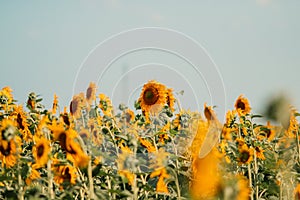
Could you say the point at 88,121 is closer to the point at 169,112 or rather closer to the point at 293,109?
the point at 169,112

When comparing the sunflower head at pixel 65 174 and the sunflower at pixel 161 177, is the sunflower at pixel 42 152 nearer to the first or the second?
the sunflower head at pixel 65 174

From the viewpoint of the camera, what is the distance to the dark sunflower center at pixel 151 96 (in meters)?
4.90

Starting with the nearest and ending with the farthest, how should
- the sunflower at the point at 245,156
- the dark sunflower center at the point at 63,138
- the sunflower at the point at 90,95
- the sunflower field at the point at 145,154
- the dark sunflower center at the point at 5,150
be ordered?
1. the sunflower field at the point at 145,154
2. the dark sunflower center at the point at 63,138
3. the dark sunflower center at the point at 5,150
4. the sunflower at the point at 245,156
5. the sunflower at the point at 90,95

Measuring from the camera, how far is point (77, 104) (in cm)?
486

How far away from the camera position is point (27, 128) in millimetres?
4672

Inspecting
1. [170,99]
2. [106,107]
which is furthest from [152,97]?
[106,107]

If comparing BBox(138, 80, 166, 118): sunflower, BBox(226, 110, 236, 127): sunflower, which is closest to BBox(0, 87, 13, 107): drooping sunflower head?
BBox(138, 80, 166, 118): sunflower

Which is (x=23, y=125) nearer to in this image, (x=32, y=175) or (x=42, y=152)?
(x=32, y=175)

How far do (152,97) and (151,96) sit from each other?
1 centimetres

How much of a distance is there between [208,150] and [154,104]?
101 inches

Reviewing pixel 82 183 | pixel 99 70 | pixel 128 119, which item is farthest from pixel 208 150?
pixel 128 119

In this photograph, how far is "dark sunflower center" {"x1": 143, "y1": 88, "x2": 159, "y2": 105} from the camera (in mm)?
4902

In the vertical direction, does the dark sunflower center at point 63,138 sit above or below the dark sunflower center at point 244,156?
below

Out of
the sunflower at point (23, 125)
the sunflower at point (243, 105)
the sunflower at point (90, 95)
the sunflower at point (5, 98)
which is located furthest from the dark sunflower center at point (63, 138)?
the sunflower at point (243, 105)
